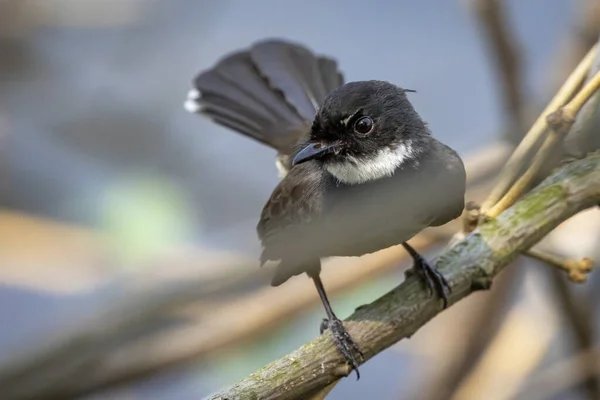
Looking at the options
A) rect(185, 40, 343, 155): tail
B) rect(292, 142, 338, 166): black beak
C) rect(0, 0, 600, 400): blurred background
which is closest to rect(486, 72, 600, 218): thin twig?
rect(292, 142, 338, 166): black beak

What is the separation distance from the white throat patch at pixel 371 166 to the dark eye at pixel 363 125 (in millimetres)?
75

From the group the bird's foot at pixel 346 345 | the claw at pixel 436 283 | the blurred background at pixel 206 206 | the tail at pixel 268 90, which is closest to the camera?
the bird's foot at pixel 346 345

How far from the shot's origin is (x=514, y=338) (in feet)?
11.8

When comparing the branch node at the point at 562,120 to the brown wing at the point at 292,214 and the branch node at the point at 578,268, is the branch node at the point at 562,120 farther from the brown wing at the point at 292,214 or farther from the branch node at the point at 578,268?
the brown wing at the point at 292,214

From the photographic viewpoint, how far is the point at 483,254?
2.27 meters

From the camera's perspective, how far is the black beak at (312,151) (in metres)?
2.58

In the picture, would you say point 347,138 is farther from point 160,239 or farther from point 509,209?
point 160,239

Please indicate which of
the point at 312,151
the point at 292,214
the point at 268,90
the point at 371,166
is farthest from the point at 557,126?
the point at 268,90

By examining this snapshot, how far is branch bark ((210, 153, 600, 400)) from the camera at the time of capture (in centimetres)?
220

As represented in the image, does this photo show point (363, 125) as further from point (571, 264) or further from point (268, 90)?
point (268, 90)

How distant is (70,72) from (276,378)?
3.36 meters

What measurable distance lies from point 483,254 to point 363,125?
0.56 m

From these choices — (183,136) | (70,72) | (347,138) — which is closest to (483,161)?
(347,138)

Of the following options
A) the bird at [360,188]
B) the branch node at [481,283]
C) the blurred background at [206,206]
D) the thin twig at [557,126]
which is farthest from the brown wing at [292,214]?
the thin twig at [557,126]
